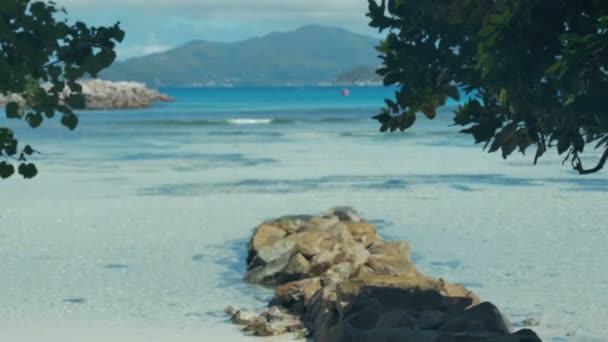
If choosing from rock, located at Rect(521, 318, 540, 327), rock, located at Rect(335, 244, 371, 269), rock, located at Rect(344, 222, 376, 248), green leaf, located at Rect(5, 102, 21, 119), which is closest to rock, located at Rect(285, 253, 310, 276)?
rock, located at Rect(335, 244, 371, 269)

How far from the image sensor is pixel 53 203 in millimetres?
32656

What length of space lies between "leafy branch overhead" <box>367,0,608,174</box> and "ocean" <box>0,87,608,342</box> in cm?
547

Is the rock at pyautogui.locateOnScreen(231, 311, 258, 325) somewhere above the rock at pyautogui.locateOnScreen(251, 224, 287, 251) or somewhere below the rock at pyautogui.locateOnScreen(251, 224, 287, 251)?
below

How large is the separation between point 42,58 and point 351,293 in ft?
26.3

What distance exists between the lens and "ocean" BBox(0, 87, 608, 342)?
17.6 metres

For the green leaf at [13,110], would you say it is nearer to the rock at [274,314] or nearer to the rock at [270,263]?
the rock at [274,314]

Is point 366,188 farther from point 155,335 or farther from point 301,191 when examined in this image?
point 155,335

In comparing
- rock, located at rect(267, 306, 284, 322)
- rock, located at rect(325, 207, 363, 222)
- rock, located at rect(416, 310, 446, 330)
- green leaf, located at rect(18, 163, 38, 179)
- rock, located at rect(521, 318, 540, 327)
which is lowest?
rock, located at rect(267, 306, 284, 322)

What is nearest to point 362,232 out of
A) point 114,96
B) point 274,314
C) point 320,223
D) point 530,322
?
point 320,223

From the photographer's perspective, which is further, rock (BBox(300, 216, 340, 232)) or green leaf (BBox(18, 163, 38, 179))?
rock (BBox(300, 216, 340, 232))

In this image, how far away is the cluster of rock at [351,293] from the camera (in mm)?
12891

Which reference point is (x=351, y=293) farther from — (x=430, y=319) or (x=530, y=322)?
(x=530, y=322)

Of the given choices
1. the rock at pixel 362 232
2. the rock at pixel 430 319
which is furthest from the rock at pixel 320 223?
the rock at pixel 430 319

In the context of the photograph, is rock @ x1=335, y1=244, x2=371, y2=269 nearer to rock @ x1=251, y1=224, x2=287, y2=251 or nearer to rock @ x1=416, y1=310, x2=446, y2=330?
rock @ x1=251, y1=224, x2=287, y2=251
